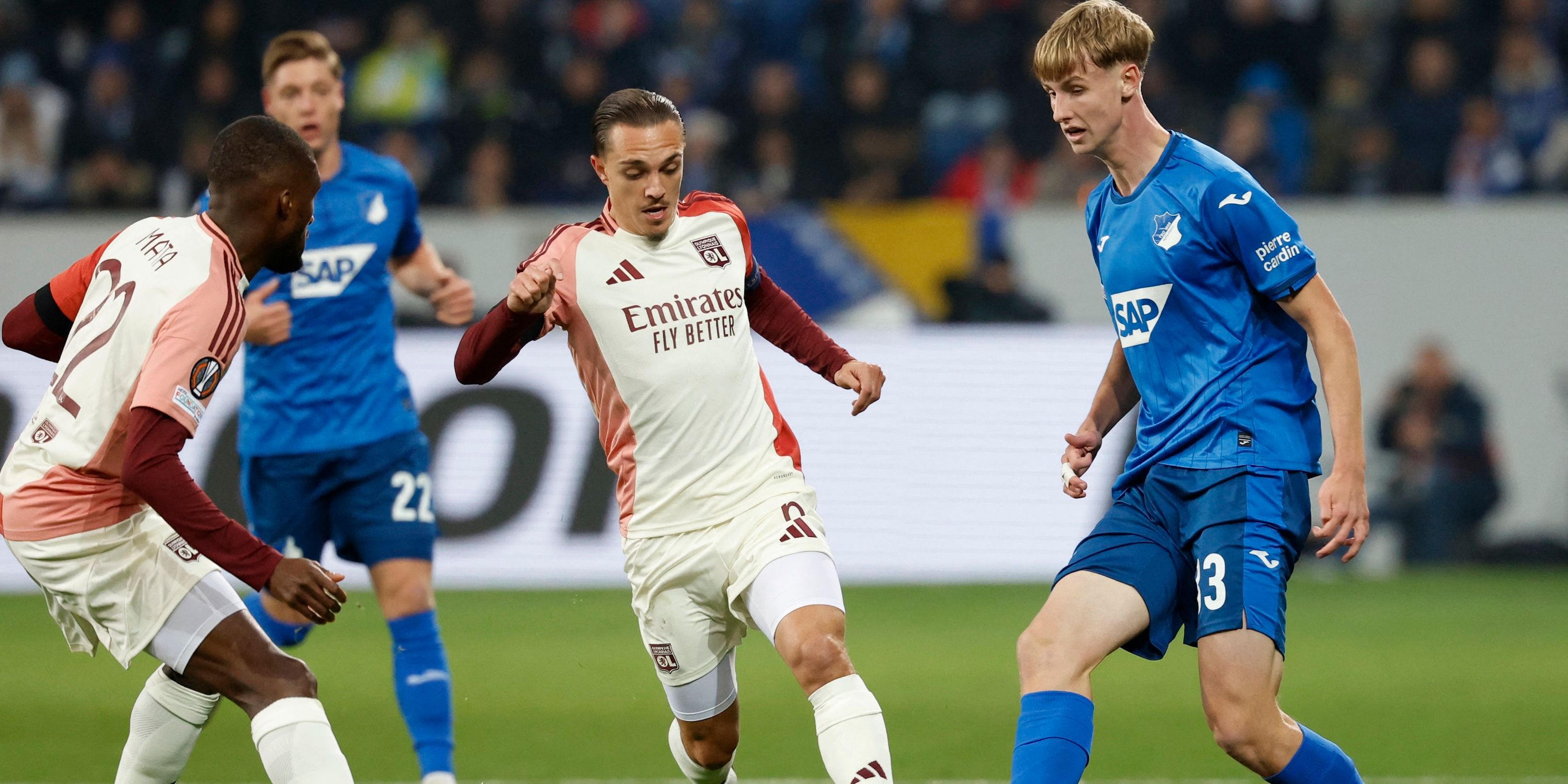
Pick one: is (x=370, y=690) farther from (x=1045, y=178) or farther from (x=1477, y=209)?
(x=1477, y=209)

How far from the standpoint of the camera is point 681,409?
446 cm

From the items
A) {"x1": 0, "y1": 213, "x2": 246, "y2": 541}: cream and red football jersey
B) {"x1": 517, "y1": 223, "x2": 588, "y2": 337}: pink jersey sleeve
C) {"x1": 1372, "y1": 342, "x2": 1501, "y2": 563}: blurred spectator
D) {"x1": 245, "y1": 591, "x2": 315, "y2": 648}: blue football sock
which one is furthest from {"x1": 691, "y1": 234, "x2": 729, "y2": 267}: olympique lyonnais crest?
{"x1": 1372, "y1": 342, "x2": 1501, "y2": 563}: blurred spectator

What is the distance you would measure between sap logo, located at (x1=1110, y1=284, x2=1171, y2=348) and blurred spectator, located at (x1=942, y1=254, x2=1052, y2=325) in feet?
24.9

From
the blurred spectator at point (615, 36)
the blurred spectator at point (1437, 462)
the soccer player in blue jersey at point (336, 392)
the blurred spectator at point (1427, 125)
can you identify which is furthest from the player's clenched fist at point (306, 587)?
the blurred spectator at point (1427, 125)

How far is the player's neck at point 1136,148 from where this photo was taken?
4.23m

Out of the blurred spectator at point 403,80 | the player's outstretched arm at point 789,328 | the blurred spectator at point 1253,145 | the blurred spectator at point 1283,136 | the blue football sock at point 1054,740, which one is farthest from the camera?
the blurred spectator at point 403,80

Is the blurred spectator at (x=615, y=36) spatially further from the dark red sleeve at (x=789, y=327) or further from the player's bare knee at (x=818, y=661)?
the player's bare knee at (x=818, y=661)

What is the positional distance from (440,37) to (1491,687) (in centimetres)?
985

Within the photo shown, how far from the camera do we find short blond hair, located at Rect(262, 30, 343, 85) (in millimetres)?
5734

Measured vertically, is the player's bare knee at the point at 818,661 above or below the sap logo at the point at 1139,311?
below

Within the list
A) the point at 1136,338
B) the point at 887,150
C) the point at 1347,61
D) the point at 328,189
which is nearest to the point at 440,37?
the point at 887,150

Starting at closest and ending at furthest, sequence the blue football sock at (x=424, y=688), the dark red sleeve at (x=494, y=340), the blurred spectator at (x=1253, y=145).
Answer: the dark red sleeve at (x=494, y=340)
the blue football sock at (x=424, y=688)
the blurred spectator at (x=1253, y=145)

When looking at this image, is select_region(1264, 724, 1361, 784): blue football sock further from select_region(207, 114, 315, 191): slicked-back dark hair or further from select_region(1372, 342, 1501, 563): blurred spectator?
select_region(1372, 342, 1501, 563): blurred spectator

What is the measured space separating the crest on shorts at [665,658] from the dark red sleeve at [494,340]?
0.85 metres
